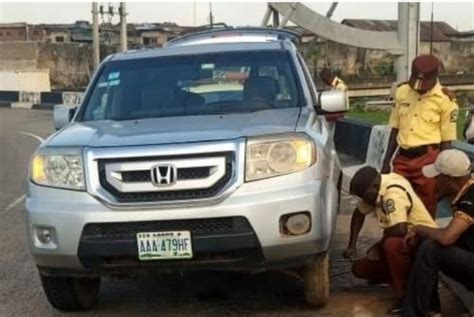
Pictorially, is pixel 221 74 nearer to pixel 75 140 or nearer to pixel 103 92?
pixel 103 92

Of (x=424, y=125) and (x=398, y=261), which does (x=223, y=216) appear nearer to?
(x=398, y=261)

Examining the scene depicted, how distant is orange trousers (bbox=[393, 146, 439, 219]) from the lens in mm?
6305

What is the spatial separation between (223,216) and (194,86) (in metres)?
1.68

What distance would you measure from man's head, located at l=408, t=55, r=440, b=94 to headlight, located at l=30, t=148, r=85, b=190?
2739mm

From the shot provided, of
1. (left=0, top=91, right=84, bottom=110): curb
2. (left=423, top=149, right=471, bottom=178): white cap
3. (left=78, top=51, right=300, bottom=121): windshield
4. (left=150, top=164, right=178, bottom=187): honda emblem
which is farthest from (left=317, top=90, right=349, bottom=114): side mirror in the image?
(left=0, top=91, right=84, bottom=110): curb

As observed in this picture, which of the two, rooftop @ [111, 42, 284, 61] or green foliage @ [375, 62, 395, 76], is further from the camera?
green foliage @ [375, 62, 395, 76]

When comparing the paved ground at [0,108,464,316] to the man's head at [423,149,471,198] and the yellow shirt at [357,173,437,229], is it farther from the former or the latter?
the man's head at [423,149,471,198]

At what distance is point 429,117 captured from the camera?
635 centimetres

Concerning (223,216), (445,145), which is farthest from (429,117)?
(223,216)

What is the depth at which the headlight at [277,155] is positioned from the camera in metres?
4.73

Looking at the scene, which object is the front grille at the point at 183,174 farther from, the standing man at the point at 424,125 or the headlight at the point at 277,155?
the standing man at the point at 424,125

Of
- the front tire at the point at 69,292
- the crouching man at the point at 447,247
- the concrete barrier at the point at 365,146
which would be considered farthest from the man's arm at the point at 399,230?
the front tire at the point at 69,292

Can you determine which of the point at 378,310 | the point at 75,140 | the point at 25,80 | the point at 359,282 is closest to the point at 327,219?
the point at 378,310

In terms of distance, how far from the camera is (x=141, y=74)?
623cm
